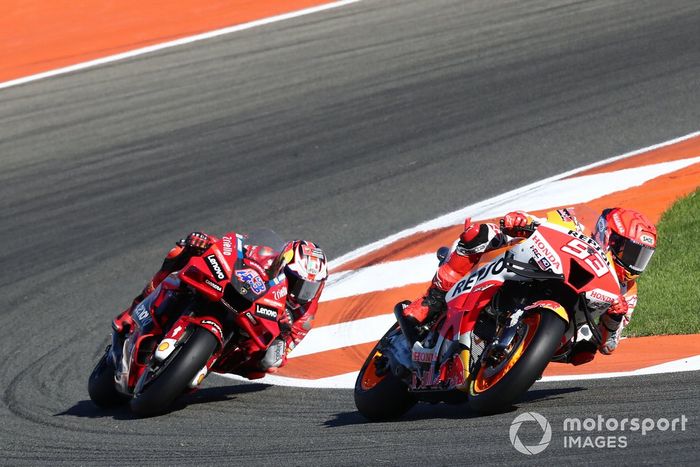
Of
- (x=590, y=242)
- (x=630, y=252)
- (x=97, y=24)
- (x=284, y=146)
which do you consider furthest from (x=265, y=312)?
(x=97, y=24)

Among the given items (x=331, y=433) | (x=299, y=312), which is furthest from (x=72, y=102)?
(x=331, y=433)

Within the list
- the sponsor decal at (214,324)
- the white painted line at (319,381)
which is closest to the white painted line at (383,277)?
the white painted line at (319,381)

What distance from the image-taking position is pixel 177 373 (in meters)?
7.36

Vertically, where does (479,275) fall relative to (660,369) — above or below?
above

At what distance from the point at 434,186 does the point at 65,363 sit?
187 inches

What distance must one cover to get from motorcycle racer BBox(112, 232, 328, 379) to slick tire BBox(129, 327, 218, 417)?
631 mm

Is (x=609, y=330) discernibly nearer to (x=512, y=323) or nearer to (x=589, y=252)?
(x=589, y=252)

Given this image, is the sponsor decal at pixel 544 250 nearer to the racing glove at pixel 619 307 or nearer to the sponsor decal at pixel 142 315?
the racing glove at pixel 619 307

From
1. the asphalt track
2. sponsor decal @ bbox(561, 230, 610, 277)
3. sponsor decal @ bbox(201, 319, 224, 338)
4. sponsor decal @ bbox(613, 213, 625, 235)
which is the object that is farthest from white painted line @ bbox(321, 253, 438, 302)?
sponsor decal @ bbox(561, 230, 610, 277)

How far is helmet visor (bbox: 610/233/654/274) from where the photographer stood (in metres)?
6.69

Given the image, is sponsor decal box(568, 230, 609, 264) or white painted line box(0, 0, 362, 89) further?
white painted line box(0, 0, 362, 89)

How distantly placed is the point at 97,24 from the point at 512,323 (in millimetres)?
13648

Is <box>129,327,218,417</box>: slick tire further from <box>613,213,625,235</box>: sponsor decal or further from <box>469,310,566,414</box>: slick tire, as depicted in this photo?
<box>613,213,625,235</box>: sponsor decal

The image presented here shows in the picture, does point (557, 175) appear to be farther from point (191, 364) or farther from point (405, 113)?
point (191, 364)
